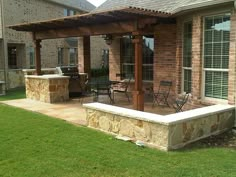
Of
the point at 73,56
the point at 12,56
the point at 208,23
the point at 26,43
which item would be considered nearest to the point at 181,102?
the point at 208,23

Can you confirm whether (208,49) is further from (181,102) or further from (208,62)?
(181,102)

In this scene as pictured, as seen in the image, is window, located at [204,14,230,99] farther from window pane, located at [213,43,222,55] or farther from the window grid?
the window grid

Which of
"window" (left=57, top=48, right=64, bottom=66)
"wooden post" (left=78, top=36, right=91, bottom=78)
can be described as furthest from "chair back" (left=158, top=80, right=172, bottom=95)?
"window" (left=57, top=48, right=64, bottom=66)

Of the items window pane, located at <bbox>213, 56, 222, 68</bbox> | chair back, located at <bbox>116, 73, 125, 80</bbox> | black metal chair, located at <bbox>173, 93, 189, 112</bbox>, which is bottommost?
black metal chair, located at <bbox>173, 93, 189, 112</bbox>

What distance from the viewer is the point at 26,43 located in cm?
2195

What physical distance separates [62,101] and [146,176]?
7984 millimetres

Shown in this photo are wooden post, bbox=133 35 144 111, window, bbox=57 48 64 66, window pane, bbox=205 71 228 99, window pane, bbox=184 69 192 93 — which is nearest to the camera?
window pane, bbox=205 71 228 99

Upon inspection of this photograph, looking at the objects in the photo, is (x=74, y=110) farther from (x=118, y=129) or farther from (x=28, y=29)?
(x=28, y=29)

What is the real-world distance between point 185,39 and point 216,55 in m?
1.56

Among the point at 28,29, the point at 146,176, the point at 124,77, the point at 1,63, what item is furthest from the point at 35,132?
the point at 1,63

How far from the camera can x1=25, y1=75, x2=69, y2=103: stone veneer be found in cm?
1172

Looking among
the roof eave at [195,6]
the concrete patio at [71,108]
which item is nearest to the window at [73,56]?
the concrete patio at [71,108]

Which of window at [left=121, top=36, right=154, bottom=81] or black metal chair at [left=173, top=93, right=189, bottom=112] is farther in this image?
window at [left=121, top=36, right=154, bottom=81]

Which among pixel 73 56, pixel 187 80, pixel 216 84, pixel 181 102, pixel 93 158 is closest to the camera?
pixel 93 158
